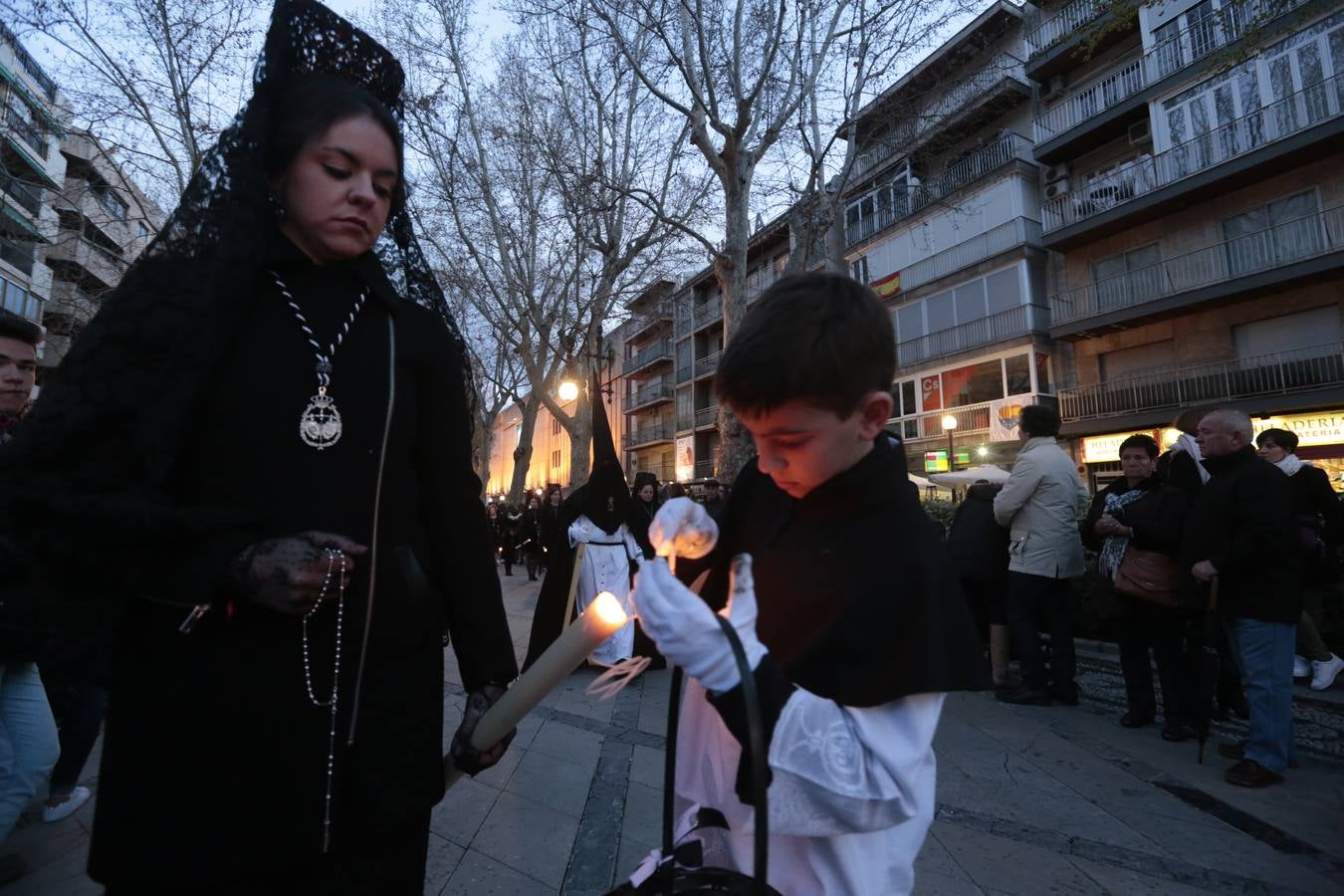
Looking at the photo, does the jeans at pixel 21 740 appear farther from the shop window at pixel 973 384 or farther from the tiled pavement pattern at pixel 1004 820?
the shop window at pixel 973 384

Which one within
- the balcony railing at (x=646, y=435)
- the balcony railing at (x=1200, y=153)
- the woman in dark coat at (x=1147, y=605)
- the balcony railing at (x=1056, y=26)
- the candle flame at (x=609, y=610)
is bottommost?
the woman in dark coat at (x=1147, y=605)

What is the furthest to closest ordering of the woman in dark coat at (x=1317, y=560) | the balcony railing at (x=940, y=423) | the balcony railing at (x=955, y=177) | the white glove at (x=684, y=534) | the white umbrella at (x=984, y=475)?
the balcony railing at (x=940, y=423) → the balcony railing at (x=955, y=177) → the white umbrella at (x=984, y=475) → the woman in dark coat at (x=1317, y=560) → the white glove at (x=684, y=534)

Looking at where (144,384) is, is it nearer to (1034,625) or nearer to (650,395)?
(1034,625)

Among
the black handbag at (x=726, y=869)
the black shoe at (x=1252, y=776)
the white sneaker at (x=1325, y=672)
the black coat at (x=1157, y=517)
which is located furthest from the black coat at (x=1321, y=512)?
the black handbag at (x=726, y=869)

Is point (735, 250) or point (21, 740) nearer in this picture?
point (21, 740)

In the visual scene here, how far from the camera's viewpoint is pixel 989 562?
564cm

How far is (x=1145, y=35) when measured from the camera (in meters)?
16.7

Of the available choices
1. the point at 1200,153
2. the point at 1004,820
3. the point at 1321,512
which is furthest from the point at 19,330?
the point at 1200,153

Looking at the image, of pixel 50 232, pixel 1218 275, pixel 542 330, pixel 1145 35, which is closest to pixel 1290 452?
pixel 1218 275

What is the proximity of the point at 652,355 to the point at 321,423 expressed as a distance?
40854 millimetres

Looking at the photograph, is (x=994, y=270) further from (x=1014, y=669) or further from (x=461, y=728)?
(x=461, y=728)

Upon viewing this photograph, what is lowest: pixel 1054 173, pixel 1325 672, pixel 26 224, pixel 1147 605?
pixel 1325 672

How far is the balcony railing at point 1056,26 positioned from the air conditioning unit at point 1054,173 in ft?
9.91

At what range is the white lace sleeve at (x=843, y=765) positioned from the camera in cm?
89
